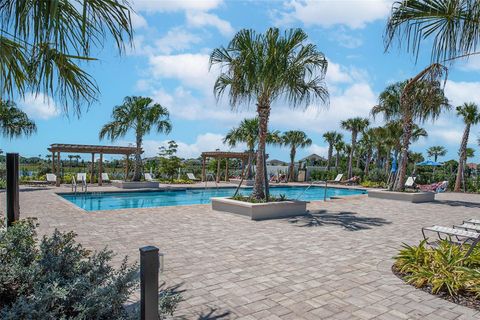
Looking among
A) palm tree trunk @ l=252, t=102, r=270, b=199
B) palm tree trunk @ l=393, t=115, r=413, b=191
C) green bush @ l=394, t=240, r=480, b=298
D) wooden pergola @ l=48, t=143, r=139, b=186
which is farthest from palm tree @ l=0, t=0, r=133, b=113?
wooden pergola @ l=48, t=143, r=139, b=186

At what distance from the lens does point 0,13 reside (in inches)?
87.4

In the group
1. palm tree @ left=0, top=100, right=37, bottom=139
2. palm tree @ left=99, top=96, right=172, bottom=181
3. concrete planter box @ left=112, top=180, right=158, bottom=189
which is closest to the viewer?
palm tree @ left=0, top=100, right=37, bottom=139

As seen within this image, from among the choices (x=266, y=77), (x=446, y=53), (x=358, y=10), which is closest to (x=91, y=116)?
(x=358, y=10)

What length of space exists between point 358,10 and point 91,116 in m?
3.06

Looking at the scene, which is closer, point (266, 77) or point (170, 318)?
point (170, 318)

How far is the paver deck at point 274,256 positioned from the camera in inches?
145

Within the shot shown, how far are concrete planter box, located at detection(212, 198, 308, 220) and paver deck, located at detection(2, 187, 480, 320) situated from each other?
322 mm

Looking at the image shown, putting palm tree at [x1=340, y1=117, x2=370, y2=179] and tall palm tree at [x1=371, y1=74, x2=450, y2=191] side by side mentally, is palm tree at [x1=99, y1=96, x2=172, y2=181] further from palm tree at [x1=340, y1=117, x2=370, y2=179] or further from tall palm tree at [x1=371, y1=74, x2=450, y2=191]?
palm tree at [x1=340, y1=117, x2=370, y2=179]

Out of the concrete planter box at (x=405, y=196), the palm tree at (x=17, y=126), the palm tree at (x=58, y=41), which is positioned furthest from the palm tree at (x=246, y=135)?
the palm tree at (x=58, y=41)

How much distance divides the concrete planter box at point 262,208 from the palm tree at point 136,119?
36.7ft

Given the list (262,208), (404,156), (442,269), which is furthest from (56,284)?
(404,156)

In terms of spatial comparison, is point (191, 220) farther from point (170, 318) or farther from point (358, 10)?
point (358, 10)

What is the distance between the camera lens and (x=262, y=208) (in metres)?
9.31

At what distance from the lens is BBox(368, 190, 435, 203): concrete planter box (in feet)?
47.0
